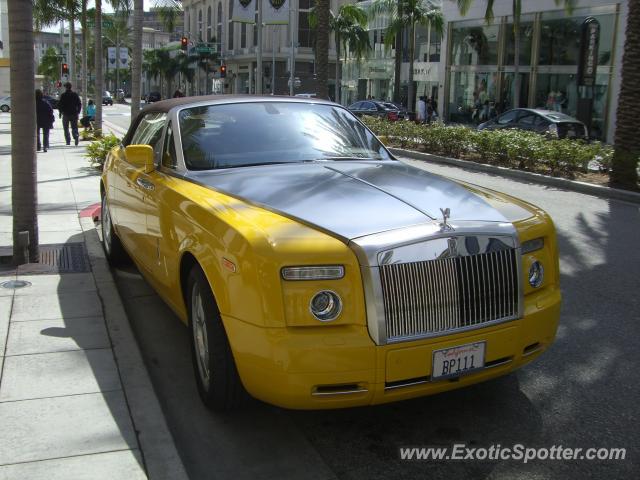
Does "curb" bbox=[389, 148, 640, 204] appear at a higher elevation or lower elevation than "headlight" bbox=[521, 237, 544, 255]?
lower

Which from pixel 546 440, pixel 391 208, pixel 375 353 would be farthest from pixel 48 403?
pixel 546 440

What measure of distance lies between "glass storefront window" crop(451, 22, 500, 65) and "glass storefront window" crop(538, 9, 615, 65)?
366 cm

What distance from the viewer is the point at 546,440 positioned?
3.74 metres

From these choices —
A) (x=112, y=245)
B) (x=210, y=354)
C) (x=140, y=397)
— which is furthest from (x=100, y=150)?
(x=210, y=354)

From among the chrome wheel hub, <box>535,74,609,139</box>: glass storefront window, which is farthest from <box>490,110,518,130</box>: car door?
the chrome wheel hub

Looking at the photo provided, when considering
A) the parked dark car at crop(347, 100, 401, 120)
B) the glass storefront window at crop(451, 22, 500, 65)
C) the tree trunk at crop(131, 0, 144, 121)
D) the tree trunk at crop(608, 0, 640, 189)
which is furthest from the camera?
the glass storefront window at crop(451, 22, 500, 65)

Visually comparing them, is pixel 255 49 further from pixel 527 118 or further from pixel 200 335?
pixel 200 335

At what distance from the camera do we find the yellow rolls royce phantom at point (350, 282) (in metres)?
3.29

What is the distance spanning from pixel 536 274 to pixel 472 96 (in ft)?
119

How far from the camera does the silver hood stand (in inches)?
142

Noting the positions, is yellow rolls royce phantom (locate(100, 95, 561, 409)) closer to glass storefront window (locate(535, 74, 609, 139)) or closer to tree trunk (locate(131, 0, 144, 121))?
tree trunk (locate(131, 0, 144, 121))

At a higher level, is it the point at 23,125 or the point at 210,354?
the point at 23,125

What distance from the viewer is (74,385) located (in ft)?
13.7

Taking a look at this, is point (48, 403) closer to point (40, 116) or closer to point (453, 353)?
point (453, 353)
